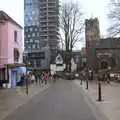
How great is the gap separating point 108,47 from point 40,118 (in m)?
100

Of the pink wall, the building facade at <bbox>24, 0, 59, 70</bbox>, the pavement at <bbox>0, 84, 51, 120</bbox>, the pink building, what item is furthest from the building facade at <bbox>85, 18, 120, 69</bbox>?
the pavement at <bbox>0, 84, 51, 120</bbox>

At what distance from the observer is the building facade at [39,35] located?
133750mm

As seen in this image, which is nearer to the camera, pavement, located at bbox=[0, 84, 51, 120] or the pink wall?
pavement, located at bbox=[0, 84, 51, 120]

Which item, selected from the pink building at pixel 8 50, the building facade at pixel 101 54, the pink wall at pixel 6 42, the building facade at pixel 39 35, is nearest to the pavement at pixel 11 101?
the pink building at pixel 8 50

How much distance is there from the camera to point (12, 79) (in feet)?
167

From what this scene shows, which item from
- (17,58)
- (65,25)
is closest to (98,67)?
(65,25)

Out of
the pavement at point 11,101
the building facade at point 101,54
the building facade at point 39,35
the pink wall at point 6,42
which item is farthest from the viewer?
the building facade at point 39,35


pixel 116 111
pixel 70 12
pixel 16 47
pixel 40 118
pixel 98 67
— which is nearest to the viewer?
pixel 40 118

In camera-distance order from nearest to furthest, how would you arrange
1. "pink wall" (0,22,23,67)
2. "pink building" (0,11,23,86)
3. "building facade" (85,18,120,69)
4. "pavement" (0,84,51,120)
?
"pavement" (0,84,51,120), "pink building" (0,11,23,86), "pink wall" (0,22,23,67), "building facade" (85,18,120,69)

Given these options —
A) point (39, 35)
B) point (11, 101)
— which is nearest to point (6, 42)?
point (11, 101)

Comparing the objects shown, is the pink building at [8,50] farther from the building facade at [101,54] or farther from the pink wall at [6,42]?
the building facade at [101,54]

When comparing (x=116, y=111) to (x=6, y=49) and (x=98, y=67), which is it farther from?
(x=98, y=67)

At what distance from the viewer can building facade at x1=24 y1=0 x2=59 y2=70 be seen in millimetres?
133750

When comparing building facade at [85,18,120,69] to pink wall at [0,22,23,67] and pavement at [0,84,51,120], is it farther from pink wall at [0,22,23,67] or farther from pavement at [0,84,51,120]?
pavement at [0,84,51,120]
